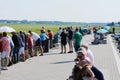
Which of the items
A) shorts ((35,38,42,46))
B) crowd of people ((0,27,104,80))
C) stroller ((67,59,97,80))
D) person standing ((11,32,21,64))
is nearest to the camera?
stroller ((67,59,97,80))

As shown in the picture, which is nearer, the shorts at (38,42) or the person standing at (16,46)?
the person standing at (16,46)

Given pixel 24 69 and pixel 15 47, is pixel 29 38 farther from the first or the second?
pixel 24 69

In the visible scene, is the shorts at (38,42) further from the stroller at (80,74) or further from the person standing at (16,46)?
the stroller at (80,74)

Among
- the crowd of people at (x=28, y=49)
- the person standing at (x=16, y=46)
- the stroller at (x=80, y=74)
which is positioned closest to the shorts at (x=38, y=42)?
the crowd of people at (x=28, y=49)

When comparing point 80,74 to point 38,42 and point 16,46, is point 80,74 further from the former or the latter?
point 38,42

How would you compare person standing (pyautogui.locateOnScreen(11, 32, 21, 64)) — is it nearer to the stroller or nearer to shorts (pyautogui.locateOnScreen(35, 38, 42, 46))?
shorts (pyautogui.locateOnScreen(35, 38, 42, 46))

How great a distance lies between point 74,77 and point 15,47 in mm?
11166

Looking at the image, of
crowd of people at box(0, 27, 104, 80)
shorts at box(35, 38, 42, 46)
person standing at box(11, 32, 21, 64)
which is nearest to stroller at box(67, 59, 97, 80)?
crowd of people at box(0, 27, 104, 80)

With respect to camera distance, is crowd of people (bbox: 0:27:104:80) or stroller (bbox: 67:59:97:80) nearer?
stroller (bbox: 67:59:97:80)

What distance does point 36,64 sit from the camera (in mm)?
21219

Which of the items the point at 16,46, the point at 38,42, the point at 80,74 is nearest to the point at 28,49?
the point at 38,42

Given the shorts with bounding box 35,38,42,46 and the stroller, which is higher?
the stroller

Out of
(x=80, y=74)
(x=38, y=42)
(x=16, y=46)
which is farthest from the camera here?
(x=38, y=42)

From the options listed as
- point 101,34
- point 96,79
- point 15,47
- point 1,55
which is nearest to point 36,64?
point 15,47
